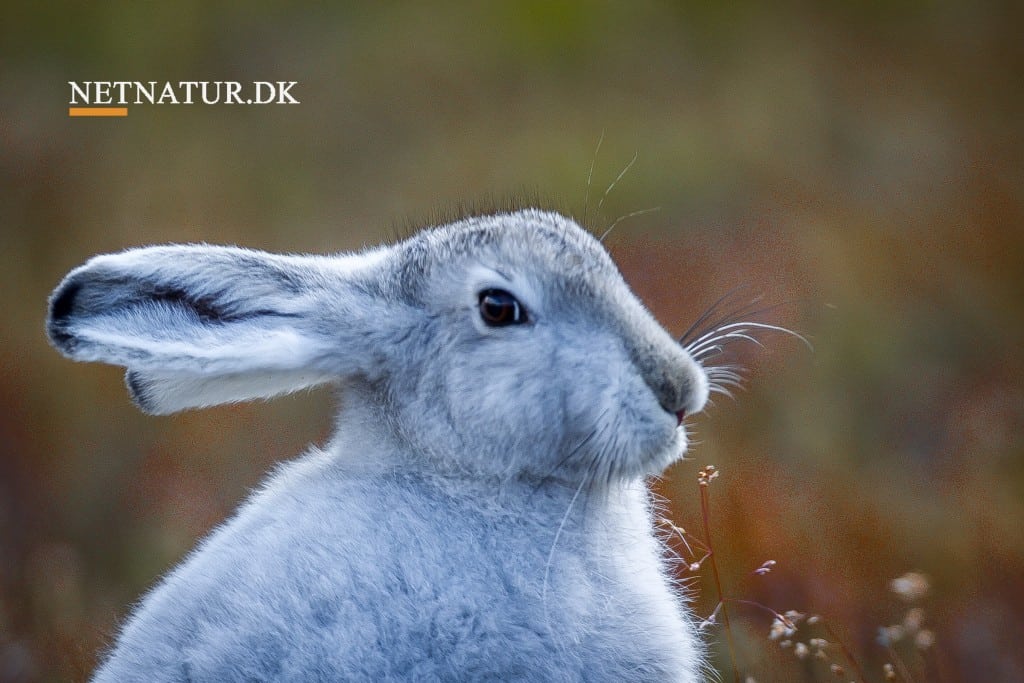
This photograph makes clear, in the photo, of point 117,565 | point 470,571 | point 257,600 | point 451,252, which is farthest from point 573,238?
point 117,565

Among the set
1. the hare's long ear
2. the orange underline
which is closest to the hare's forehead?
the hare's long ear

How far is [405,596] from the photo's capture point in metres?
1.81

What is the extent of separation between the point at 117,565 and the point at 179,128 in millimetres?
1337

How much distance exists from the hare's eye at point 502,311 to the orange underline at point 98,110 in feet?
5.61

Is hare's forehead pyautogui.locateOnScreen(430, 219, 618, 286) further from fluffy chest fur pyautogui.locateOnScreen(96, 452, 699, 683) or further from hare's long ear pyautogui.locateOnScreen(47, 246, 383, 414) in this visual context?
fluffy chest fur pyautogui.locateOnScreen(96, 452, 699, 683)

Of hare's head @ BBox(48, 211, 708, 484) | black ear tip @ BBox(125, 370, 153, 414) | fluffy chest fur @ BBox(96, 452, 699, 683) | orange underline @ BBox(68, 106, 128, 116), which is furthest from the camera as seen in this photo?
orange underline @ BBox(68, 106, 128, 116)

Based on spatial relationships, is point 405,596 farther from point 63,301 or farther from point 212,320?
point 63,301

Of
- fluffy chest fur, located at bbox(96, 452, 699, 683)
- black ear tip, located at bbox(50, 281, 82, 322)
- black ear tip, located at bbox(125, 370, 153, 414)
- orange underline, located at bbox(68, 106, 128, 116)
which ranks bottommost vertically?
fluffy chest fur, located at bbox(96, 452, 699, 683)

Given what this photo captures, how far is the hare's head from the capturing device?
194 centimetres

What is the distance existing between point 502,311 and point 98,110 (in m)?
1.77

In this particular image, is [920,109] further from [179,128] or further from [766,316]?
[179,128]

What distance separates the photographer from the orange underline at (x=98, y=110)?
3.19m

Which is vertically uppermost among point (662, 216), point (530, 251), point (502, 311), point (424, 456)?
point (662, 216)

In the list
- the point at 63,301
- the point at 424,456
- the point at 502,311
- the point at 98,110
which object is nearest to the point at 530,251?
the point at 502,311
